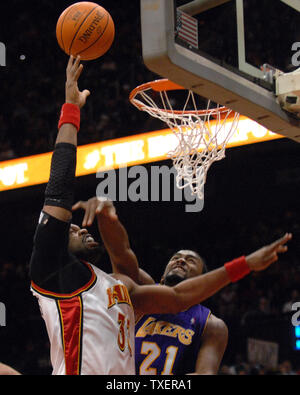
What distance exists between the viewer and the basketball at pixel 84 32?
3.56 m

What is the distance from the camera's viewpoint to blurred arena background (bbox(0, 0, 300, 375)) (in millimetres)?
8695

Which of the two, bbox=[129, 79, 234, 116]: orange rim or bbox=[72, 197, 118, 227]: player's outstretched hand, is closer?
bbox=[72, 197, 118, 227]: player's outstretched hand

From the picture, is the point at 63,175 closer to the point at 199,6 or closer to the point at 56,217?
the point at 56,217

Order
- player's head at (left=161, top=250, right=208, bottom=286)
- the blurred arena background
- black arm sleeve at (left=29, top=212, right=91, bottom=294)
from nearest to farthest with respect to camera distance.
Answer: black arm sleeve at (left=29, top=212, right=91, bottom=294), player's head at (left=161, top=250, right=208, bottom=286), the blurred arena background

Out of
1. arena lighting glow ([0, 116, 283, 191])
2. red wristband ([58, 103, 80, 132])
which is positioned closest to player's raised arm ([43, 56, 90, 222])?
red wristband ([58, 103, 80, 132])

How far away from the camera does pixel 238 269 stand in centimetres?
319

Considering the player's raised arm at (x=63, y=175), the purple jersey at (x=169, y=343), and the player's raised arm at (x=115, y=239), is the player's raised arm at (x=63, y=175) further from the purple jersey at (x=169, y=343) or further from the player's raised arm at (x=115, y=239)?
the purple jersey at (x=169, y=343)

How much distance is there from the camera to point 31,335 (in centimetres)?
1027

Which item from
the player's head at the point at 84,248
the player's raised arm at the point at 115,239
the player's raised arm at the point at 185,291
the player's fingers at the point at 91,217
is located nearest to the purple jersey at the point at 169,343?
the player's raised arm at the point at 115,239

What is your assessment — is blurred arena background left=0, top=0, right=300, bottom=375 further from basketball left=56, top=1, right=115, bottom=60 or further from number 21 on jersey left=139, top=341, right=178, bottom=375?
basketball left=56, top=1, right=115, bottom=60

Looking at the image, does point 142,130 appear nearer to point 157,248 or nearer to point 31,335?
point 157,248

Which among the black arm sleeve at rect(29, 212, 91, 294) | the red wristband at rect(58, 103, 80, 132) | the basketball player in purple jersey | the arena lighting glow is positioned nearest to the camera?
the black arm sleeve at rect(29, 212, 91, 294)

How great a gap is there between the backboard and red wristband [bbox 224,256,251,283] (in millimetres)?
764

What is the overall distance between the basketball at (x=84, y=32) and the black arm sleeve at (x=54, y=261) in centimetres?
106
